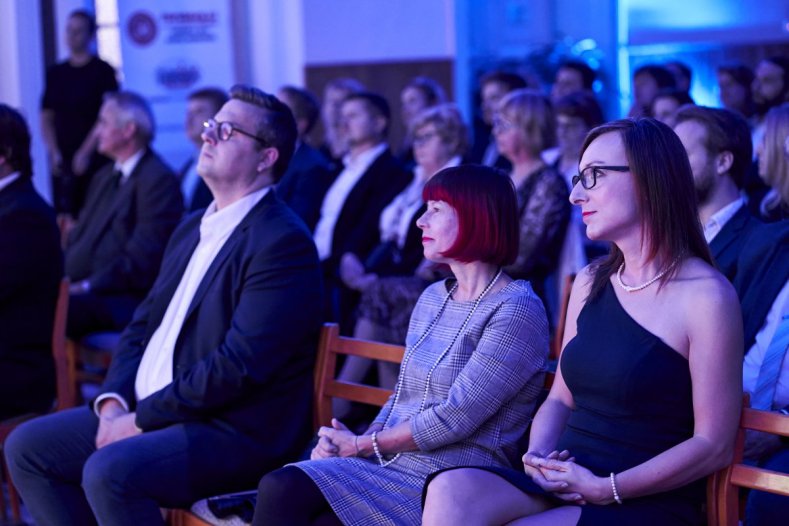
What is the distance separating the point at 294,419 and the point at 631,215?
1.27 m

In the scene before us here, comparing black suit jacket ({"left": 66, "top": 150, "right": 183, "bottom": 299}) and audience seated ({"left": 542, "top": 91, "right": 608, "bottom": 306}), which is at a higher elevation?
audience seated ({"left": 542, "top": 91, "right": 608, "bottom": 306})

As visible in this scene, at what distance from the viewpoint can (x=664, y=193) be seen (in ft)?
7.91

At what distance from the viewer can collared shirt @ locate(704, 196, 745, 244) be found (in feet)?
10.3

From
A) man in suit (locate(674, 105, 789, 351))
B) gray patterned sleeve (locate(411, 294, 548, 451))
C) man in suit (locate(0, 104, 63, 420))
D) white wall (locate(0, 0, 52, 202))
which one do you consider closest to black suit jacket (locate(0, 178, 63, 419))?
man in suit (locate(0, 104, 63, 420))

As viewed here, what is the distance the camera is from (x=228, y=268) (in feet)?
10.8

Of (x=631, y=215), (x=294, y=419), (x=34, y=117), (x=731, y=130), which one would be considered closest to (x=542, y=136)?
(x=731, y=130)

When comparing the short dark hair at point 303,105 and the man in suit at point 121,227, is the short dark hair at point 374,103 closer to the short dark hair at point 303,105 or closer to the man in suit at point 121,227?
the short dark hair at point 303,105

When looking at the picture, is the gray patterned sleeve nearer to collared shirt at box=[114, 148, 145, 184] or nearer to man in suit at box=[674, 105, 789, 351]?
man in suit at box=[674, 105, 789, 351]

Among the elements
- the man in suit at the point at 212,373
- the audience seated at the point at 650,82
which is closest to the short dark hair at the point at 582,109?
the audience seated at the point at 650,82

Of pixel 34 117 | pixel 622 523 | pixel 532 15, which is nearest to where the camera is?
pixel 622 523

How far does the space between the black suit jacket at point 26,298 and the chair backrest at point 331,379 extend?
4.22 feet

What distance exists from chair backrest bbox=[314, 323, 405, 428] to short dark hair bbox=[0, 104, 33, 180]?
161cm

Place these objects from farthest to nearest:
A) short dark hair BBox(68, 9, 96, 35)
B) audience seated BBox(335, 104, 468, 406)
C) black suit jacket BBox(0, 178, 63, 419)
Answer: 1. short dark hair BBox(68, 9, 96, 35)
2. audience seated BBox(335, 104, 468, 406)
3. black suit jacket BBox(0, 178, 63, 419)

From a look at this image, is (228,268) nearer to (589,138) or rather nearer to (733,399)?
(589,138)
